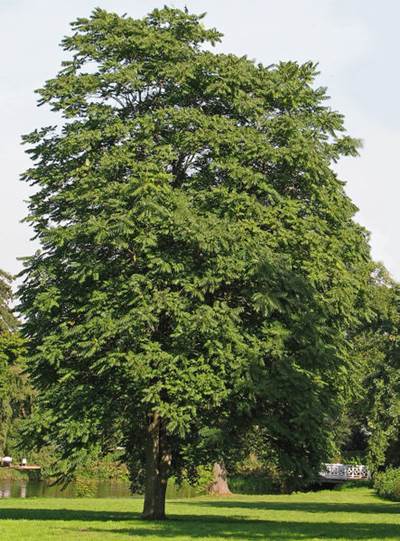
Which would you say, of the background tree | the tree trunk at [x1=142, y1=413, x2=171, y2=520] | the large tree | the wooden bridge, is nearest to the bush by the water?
the wooden bridge

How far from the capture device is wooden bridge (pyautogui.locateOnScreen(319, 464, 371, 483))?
6219 centimetres

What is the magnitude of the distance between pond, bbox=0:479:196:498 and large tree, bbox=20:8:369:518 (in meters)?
24.3

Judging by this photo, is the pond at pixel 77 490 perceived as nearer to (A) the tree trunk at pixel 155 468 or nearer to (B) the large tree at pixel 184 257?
(A) the tree trunk at pixel 155 468

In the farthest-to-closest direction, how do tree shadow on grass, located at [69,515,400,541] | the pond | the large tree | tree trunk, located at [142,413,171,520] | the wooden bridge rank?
the wooden bridge < the pond < tree trunk, located at [142,413,171,520] < the large tree < tree shadow on grass, located at [69,515,400,541]

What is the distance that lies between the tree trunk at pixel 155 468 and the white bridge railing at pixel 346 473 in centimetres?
3661

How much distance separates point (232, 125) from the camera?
26.8m

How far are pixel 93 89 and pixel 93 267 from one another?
6.31 metres

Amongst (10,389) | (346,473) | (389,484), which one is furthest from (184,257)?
(10,389)

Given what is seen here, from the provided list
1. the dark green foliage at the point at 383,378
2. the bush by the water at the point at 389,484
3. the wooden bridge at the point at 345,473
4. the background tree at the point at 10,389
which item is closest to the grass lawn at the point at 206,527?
the dark green foliage at the point at 383,378

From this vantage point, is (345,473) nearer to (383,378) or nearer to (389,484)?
(389,484)

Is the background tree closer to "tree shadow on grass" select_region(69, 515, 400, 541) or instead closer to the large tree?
the large tree

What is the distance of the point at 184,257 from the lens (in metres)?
25.0

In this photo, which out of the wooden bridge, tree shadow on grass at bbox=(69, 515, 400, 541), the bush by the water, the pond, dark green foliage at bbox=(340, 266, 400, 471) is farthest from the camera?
the wooden bridge

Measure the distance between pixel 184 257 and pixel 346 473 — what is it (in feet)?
138
